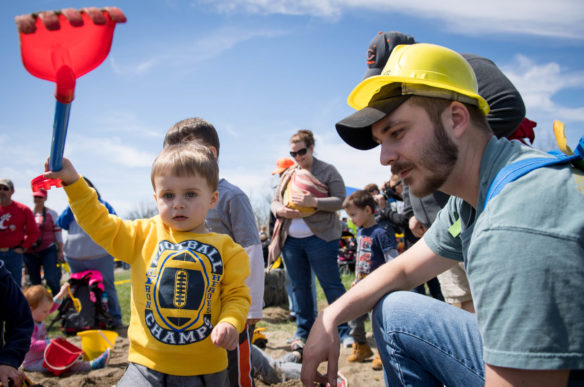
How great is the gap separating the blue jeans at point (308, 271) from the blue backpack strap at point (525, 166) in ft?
10.1

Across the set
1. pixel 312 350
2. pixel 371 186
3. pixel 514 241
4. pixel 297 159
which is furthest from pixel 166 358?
pixel 371 186

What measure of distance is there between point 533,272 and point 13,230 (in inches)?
271

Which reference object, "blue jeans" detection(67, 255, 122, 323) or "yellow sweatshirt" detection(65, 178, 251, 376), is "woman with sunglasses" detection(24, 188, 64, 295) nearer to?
"blue jeans" detection(67, 255, 122, 323)

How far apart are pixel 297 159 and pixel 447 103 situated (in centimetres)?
314

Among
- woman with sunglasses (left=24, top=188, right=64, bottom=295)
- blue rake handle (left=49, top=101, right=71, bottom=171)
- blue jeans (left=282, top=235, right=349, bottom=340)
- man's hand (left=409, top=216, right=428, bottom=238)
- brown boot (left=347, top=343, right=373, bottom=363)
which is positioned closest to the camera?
blue rake handle (left=49, top=101, right=71, bottom=171)

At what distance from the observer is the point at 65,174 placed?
5.85ft

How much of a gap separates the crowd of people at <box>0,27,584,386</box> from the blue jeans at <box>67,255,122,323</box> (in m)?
4.00

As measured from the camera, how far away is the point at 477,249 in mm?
1165

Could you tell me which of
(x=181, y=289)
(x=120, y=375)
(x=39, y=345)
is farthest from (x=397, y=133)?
(x=39, y=345)

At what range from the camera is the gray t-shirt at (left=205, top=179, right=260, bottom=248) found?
9.12 feet

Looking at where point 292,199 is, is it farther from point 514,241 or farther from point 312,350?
point 514,241

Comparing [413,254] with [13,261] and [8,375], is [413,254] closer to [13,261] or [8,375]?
[8,375]

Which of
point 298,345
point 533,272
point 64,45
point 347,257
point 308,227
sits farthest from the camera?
point 347,257

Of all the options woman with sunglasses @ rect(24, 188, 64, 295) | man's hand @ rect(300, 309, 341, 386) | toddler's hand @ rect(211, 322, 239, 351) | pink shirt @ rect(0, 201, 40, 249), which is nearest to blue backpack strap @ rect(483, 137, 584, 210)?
man's hand @ rect(300, 309, 341, 386)
